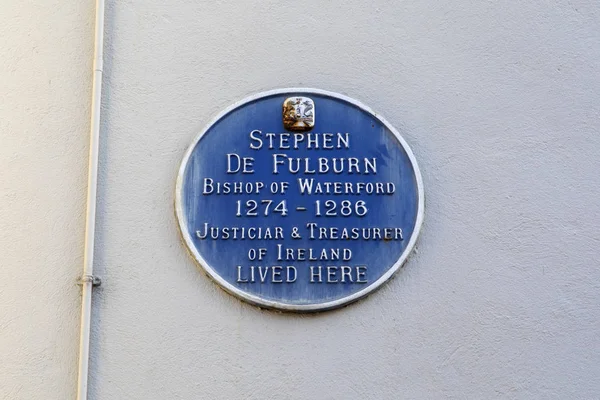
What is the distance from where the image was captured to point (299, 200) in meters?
4.71

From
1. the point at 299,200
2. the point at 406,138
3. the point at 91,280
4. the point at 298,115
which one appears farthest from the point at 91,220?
the point at 406,138

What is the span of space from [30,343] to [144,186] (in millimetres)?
1076

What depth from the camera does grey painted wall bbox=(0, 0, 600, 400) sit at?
4426 mm

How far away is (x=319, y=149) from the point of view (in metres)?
4.82

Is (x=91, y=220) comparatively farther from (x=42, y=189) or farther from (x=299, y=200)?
(x=299, y=200)

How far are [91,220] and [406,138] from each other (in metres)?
1.88

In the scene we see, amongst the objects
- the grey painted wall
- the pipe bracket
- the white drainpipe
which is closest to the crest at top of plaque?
the grey painted wall

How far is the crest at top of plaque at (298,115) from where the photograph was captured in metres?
4.82

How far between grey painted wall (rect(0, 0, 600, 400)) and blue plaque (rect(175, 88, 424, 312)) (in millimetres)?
104

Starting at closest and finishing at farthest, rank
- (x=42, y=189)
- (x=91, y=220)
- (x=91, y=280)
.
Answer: (x=91, y=280)
(x=91, y=220)
(x=42, y=189)

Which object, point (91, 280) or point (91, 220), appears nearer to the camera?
point (91, 280)

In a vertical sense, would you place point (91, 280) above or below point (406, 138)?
below

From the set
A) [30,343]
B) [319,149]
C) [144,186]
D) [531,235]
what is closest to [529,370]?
[531,235]

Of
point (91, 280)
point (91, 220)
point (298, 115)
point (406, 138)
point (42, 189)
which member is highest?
point (298, 115)
